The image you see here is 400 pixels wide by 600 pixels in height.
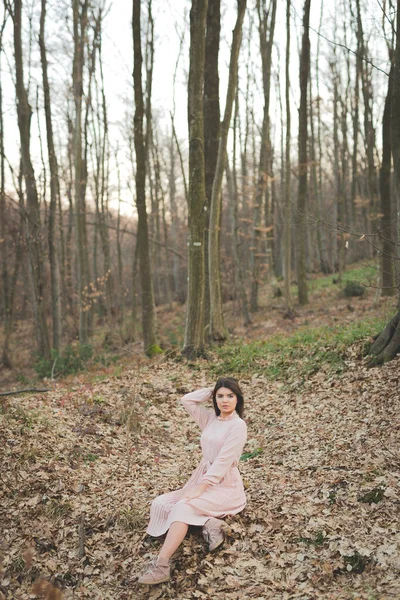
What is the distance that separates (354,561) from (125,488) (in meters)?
2.90

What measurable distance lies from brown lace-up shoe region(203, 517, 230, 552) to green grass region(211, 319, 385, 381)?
192 inches

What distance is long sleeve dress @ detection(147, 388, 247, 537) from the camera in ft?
15.6

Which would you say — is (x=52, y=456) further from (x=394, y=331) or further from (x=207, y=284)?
(x=207, y=284)

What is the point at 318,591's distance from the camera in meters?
4.16

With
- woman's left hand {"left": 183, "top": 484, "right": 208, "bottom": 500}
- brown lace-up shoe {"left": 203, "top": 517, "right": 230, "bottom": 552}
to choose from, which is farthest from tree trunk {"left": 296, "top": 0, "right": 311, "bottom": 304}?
brown lace-up shoe {"left": 203, "top": 517, "right": 230, "bottom": 552}

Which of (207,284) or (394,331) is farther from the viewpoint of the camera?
(207,284)

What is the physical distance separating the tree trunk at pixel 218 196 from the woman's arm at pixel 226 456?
789 centimetres

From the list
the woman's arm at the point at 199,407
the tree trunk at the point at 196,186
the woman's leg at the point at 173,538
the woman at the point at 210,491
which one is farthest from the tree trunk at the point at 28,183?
the woman's leg at the point at 173,538

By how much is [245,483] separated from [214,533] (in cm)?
148

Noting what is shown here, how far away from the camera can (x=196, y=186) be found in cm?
1141

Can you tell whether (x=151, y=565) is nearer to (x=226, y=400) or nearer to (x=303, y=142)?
(x=226, y=400)

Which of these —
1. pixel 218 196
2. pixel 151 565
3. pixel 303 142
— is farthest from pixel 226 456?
pixel 303 142

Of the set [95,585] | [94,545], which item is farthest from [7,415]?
[95,585]

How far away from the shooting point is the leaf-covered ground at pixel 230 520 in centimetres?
443
